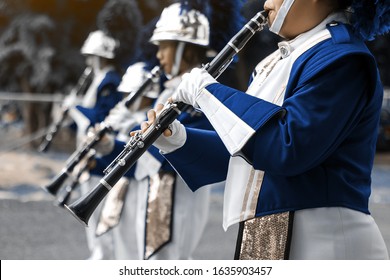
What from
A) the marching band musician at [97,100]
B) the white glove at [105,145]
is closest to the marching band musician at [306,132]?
the white glove at [105,145]

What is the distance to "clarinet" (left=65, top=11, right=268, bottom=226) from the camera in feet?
7.20

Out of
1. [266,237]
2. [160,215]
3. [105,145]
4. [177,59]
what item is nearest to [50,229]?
[105,145]

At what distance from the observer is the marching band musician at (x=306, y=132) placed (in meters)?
1.81

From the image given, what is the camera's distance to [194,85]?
201 cm

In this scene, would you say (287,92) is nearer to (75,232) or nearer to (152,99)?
(152,99)

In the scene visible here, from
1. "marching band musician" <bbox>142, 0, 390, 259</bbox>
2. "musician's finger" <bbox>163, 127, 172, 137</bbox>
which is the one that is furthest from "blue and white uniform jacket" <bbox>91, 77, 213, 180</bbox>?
"marching band musician" <bbox>142, 0, 390, 259</bbox>

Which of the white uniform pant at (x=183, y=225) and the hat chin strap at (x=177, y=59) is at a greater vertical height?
the hat chin strap at (x=177, y=59)

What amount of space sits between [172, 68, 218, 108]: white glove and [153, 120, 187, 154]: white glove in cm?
19

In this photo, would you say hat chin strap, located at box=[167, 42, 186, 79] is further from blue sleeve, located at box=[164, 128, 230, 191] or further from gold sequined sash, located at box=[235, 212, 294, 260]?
gold sequined sash, located at box=[235, 212, 294, 260]

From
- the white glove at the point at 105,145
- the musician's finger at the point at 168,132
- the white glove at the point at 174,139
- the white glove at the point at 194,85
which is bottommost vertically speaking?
the white glove at the point at 105,145

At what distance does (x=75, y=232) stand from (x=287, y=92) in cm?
487

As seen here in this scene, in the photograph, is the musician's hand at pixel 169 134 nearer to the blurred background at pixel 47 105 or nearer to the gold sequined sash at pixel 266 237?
the gold sequined sash at pixel 266 237

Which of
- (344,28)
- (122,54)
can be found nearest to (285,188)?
(344,28)

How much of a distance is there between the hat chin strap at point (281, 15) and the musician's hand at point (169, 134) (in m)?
0.45
